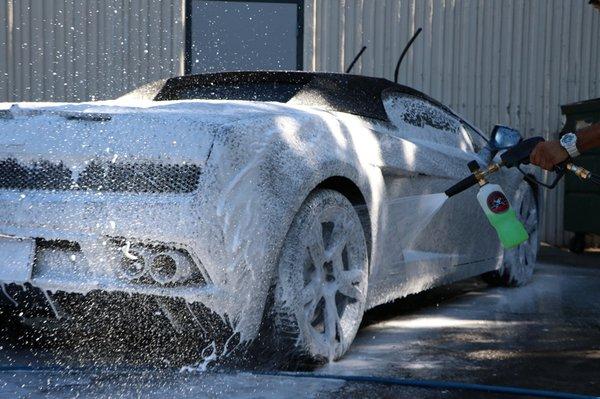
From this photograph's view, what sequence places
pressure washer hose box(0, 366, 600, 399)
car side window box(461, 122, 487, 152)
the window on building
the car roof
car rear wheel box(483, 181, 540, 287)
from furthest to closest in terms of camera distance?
the window on building, car rear wheel box(483, 181, 540, 287), car side window box(461, 122, 487, 152), the car roof, pressure washer hose box(0, 366, 600, 399)

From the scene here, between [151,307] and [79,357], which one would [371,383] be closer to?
[151,307]

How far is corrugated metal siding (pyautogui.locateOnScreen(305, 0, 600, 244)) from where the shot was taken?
1112 centimetres

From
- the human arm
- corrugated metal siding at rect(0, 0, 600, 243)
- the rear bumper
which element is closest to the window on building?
corrugated metal siding at rect(0, 0, 600, 243)

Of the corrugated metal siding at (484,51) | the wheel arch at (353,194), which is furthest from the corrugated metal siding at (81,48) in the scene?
the wheel arch at (353,194)

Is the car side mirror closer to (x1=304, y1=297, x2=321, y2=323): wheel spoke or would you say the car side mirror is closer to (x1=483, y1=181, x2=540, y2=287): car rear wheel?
(x1=483, y1=181, x2=540, y2=287): car rear wheel

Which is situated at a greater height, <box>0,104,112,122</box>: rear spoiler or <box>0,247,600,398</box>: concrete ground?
<box>0,104,112,122</box>: rear spoiler

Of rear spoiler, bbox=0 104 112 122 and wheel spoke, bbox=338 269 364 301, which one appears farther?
wheel spoke, bbox=338 269 364 301

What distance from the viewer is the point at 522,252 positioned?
23.0 feet

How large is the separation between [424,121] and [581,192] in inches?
213

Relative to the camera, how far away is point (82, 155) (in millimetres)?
3688

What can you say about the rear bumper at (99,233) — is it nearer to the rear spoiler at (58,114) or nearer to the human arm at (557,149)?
the rear spoiler at (58,114)

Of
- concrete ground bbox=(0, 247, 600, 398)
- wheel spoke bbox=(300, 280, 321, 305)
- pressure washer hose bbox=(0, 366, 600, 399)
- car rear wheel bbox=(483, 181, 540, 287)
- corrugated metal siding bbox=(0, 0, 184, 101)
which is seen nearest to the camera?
pressure washer hose bbox=(0, 366, 600, 399)

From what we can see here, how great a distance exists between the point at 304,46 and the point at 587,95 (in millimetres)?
3195

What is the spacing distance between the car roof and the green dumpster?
523cm
